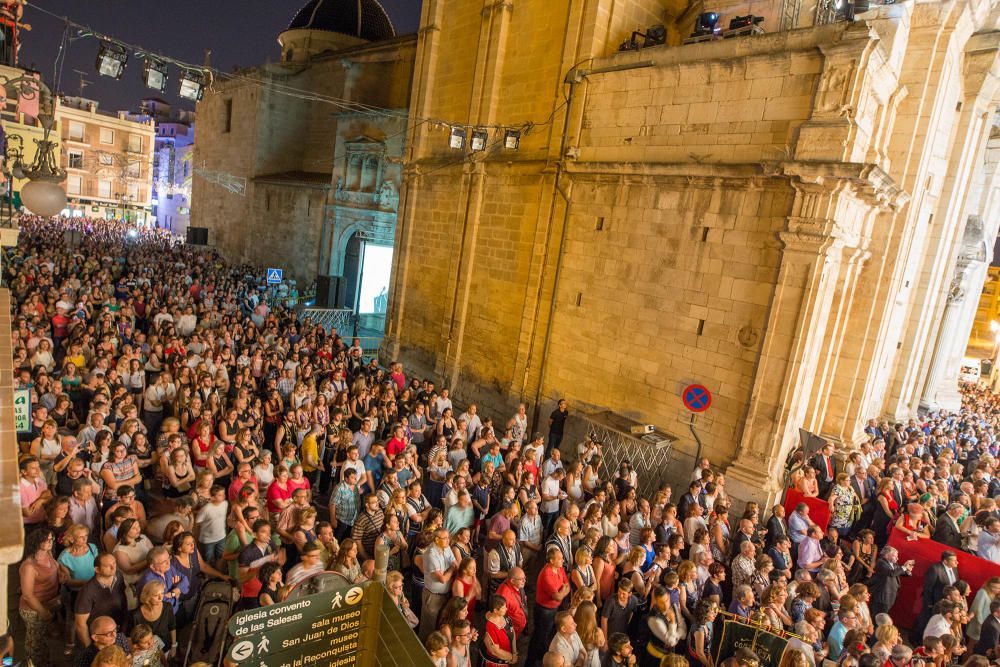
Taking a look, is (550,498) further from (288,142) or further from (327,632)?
(288,142)

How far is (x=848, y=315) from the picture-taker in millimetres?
11609

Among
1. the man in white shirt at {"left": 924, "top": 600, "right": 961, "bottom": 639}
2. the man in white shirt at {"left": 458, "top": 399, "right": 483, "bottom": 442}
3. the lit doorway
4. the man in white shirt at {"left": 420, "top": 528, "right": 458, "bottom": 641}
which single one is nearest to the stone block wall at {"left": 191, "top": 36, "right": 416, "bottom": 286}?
the lit doorway

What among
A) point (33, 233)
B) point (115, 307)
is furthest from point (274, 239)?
point (115, 307)

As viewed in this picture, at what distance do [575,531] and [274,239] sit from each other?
22232 millimetres

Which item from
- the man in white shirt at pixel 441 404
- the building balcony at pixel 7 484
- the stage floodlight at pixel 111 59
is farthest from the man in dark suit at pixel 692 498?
the stage floodlight at pixel 111 59

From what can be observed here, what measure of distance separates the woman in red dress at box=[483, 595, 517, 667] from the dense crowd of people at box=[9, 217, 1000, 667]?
0.6 inches

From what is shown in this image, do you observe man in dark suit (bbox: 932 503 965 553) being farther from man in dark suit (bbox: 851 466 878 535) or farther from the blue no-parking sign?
the blue no-parking sign

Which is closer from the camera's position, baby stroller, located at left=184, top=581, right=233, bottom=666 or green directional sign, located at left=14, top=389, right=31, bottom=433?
baby stroller, located at left=184, top=581, right=233, bottom=666

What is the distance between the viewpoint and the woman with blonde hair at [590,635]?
15.8 ft

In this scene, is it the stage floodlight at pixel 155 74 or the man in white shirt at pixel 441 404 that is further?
the man in white shirt at pixel 441 404

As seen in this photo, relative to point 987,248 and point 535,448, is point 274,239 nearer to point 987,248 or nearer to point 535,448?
point 535,448

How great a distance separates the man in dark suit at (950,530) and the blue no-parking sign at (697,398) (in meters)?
3.36

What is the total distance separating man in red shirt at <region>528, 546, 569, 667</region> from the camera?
5688mm

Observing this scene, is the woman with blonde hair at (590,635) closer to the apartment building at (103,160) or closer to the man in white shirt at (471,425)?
the man in white shirt at (471,425)
